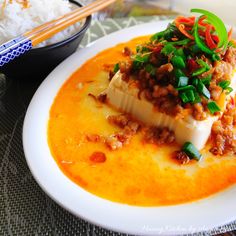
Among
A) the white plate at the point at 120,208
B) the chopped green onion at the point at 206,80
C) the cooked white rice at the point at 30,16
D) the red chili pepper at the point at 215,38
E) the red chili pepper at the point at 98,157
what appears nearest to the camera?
the white plate at the point at 120,208

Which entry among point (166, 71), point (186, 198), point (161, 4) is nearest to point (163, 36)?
point (166, 71)

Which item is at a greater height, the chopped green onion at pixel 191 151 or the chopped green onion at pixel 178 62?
the chopped green onion at pixel 178 62

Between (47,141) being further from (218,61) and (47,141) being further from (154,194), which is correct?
(218,61)

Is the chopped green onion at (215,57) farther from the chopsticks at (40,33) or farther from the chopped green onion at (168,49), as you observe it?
the chopsticks at (40,33)

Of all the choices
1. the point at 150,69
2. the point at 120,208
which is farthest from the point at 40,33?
the point at 120,208

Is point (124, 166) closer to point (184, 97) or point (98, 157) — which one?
point (98, 157)

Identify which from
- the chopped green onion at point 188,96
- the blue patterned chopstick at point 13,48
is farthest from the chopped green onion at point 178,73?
the blue patterned chopstick at point 13,48

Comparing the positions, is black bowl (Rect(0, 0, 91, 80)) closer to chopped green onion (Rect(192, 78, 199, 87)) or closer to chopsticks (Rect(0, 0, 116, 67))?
chopsticks (Rect(0, 0, 116, 67))
